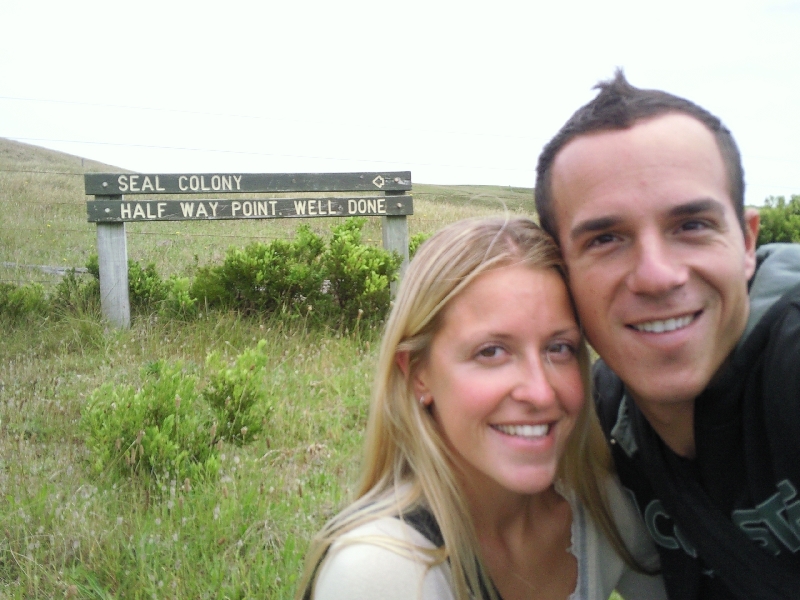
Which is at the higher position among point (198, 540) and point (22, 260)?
point (22, 260)

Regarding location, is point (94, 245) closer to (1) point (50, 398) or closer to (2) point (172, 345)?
(2) point (172, 345)

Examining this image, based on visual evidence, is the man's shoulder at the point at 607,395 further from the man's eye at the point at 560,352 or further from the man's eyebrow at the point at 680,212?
the man's eyebrow at the point at 680,212

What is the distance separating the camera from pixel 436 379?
1956 millimetres

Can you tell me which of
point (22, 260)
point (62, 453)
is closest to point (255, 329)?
point (62, 453)

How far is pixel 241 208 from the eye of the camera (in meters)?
7.36

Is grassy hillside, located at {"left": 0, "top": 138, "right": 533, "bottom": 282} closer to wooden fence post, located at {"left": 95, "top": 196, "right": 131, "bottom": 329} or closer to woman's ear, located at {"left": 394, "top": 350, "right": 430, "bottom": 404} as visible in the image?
wooden fence post, located at {"left": 95, "top": 196, "right": 131, "bottom": 329}

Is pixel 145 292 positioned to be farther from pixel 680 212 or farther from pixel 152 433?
pixel 680 212

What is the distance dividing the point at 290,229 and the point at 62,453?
10.6 metres

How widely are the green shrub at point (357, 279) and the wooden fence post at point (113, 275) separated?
1982 mm

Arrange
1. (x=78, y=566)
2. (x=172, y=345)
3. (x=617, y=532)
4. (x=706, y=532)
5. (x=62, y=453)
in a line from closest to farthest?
(x=706, y=532)
(x=617, y=532)
(x=78, y=566)
(x=62, y=453)
(x=172, y=345)

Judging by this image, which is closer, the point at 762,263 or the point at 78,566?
the point at 762,263

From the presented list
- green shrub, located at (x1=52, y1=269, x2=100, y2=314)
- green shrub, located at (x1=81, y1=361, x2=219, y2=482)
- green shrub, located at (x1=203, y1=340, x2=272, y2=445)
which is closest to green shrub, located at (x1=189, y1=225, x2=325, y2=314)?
green shrub, located at (x1=52, y1=269, x2=100, y2=314)

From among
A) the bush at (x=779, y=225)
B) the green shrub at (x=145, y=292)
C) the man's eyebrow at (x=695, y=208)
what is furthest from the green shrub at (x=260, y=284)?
the man's eyebrow at (x=695, y=208)

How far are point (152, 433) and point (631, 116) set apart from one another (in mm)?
2987
